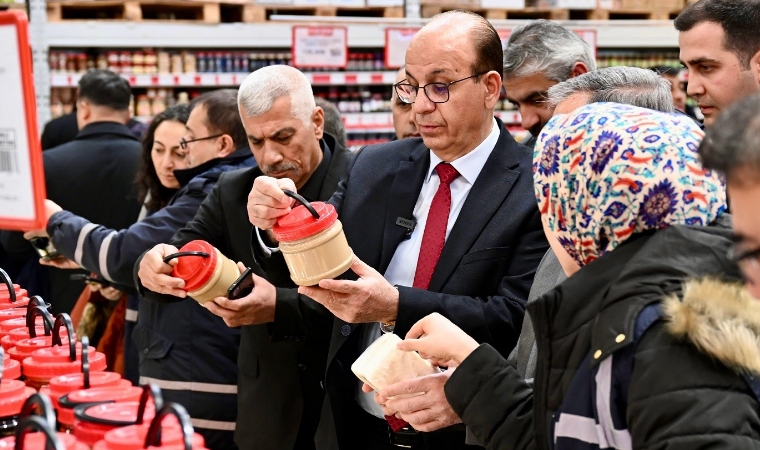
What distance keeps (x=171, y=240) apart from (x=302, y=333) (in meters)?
0.65

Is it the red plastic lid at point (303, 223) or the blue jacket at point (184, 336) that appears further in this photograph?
the blue jacket at point (184, 336)

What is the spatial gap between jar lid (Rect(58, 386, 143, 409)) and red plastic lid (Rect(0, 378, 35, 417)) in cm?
7

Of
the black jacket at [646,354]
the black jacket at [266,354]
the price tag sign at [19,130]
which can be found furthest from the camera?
the black jacket at [266,354]

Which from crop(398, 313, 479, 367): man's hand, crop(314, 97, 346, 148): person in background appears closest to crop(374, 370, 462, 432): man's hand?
crop(398, 313, 479, 367): man's hand

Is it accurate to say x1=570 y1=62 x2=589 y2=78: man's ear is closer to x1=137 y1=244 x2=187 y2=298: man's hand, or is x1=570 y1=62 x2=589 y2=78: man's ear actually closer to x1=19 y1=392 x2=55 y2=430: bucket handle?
x1=137 y1=244 x2=187 y2=298: man's hand

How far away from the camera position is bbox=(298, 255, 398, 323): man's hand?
227cm

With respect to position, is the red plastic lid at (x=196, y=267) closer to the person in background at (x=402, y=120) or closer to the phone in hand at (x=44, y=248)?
the phone in hand at (x=44, y=248)

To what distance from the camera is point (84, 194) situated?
489 cm

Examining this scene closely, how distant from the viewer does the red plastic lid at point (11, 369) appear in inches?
69.8

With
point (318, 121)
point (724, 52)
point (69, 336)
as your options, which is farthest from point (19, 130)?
point (724, 52)

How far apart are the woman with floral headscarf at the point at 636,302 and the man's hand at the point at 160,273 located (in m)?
1.30

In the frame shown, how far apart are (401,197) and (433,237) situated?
0.16 m

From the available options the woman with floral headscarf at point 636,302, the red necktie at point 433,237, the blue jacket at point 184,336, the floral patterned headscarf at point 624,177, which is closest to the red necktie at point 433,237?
the red necktie at point 433,237

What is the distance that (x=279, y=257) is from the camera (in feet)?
9.50
